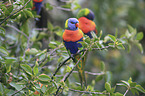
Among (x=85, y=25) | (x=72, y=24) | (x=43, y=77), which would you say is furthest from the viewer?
(x=85, y=25)

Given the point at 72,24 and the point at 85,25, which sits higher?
the point at 72,24

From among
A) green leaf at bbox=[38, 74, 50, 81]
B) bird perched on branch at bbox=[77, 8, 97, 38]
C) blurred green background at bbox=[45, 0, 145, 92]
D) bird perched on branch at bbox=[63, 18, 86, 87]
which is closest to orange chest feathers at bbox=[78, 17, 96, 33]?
bird perched on branch at bbox=[77, 8, 97, 38]

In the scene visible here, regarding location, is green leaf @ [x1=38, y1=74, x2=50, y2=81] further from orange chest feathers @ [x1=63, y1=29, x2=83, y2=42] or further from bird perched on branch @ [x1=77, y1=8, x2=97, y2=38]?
bird perched on branch @ [x1=77, y1=8, x2=97, y2=38]

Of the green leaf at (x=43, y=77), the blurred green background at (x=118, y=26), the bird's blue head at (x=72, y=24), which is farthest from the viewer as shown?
the blurred green background at (x=118, y=26)

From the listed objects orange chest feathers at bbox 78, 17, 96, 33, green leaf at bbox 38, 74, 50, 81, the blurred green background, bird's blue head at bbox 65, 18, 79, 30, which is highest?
bird's blue head at bbox 65, 18, 79, 30

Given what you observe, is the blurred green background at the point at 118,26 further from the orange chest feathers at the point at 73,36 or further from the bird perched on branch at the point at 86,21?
the orange chest feathers at the point at 73,36

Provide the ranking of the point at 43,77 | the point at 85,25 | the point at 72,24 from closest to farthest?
the point at 43,77, the point at 72,24, the point at 85,25

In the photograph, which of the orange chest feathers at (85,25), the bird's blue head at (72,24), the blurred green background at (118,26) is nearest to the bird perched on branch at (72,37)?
the bird's blue head at (72,24)

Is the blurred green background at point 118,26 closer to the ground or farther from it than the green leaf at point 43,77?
closer to the ground

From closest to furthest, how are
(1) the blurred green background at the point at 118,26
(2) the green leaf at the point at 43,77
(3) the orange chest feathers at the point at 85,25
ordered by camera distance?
(2) the green leaf at the point at 43,77 < (3) the orange chest feathers at the point at 85,25 < (1) the blurred green background at the point at 118,26

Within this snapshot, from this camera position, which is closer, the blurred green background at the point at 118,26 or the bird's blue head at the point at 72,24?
the bird's blue head at the point at 72,24

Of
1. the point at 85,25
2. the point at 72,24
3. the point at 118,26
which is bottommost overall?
the point at 118,26

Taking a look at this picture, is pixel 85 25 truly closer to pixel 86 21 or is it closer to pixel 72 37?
pixel 86 21

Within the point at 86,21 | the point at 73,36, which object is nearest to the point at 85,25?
the point at 86,21
